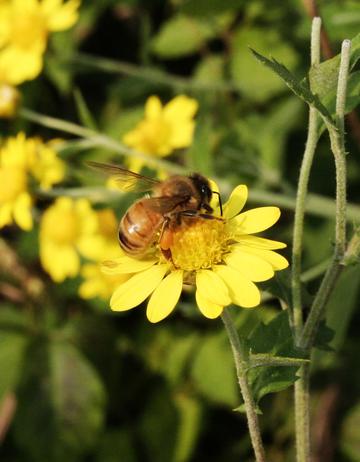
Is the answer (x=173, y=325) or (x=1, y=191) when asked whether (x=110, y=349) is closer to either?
(x=173, y=325)

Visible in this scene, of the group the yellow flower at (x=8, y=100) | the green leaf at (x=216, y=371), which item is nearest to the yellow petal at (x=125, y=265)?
the green leaf at (x=216, y=371)

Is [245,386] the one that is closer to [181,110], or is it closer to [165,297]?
[165,297]

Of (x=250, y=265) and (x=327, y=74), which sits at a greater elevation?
(x=327, y=74)

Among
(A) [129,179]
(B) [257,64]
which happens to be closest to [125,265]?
(A) [129,179]

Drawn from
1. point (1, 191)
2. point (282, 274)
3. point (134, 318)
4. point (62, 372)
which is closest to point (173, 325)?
point (134, 318)

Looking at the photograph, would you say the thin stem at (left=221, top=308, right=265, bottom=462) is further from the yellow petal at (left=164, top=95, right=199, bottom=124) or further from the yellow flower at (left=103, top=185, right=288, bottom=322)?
the yellow petal at (left=164, top=95, right=199, bottom=124)

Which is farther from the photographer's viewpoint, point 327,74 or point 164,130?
point 164,130
